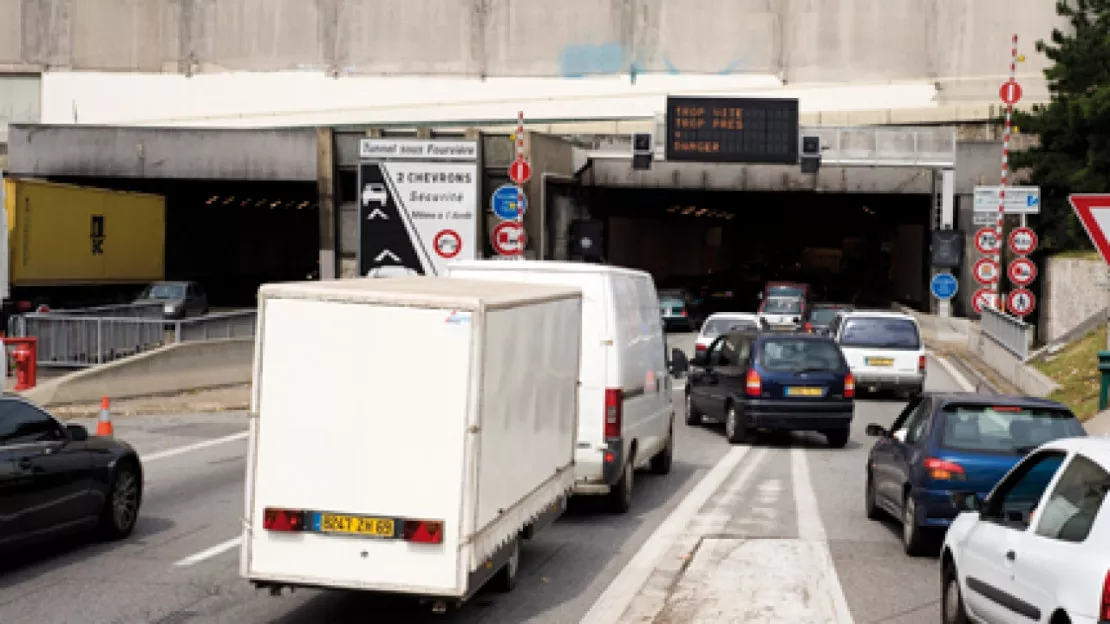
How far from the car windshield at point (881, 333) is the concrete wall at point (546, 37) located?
42.3 meters

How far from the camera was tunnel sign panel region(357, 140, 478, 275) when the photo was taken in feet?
112

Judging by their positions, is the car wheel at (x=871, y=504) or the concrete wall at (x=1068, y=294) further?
the concrete wall at (x=1068, y=294)

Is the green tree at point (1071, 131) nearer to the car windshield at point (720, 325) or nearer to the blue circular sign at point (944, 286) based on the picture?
the blue circular sign at point (944, 286)

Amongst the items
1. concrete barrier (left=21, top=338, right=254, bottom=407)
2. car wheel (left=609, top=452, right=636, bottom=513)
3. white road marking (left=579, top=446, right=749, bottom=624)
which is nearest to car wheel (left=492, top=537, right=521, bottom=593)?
white road marking (left=579, top=446, right=749, bottom=624)

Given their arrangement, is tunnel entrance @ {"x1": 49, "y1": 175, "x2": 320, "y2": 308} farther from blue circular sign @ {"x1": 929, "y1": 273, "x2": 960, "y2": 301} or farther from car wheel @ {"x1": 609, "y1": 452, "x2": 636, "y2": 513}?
car wheel @ {"x1": 609, "y1": 452, "x2": 636, "y2": 513}

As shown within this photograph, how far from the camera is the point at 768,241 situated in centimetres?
8894

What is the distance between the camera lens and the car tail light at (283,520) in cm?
886

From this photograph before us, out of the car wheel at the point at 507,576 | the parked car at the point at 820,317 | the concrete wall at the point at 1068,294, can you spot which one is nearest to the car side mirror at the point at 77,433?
the car wheel at the point at 507,576

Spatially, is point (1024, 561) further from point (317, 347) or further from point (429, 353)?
point (317, 347)

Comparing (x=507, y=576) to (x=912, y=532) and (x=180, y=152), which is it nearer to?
(x=912, y=532)

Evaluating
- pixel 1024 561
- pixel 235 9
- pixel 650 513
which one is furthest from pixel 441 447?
pixel 235 9

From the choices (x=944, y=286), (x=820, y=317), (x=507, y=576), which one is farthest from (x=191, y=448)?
(x=944, y=286)

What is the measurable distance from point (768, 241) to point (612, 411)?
3003 inches

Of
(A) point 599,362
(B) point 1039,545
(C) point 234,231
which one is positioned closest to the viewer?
(B) point 1039,545
